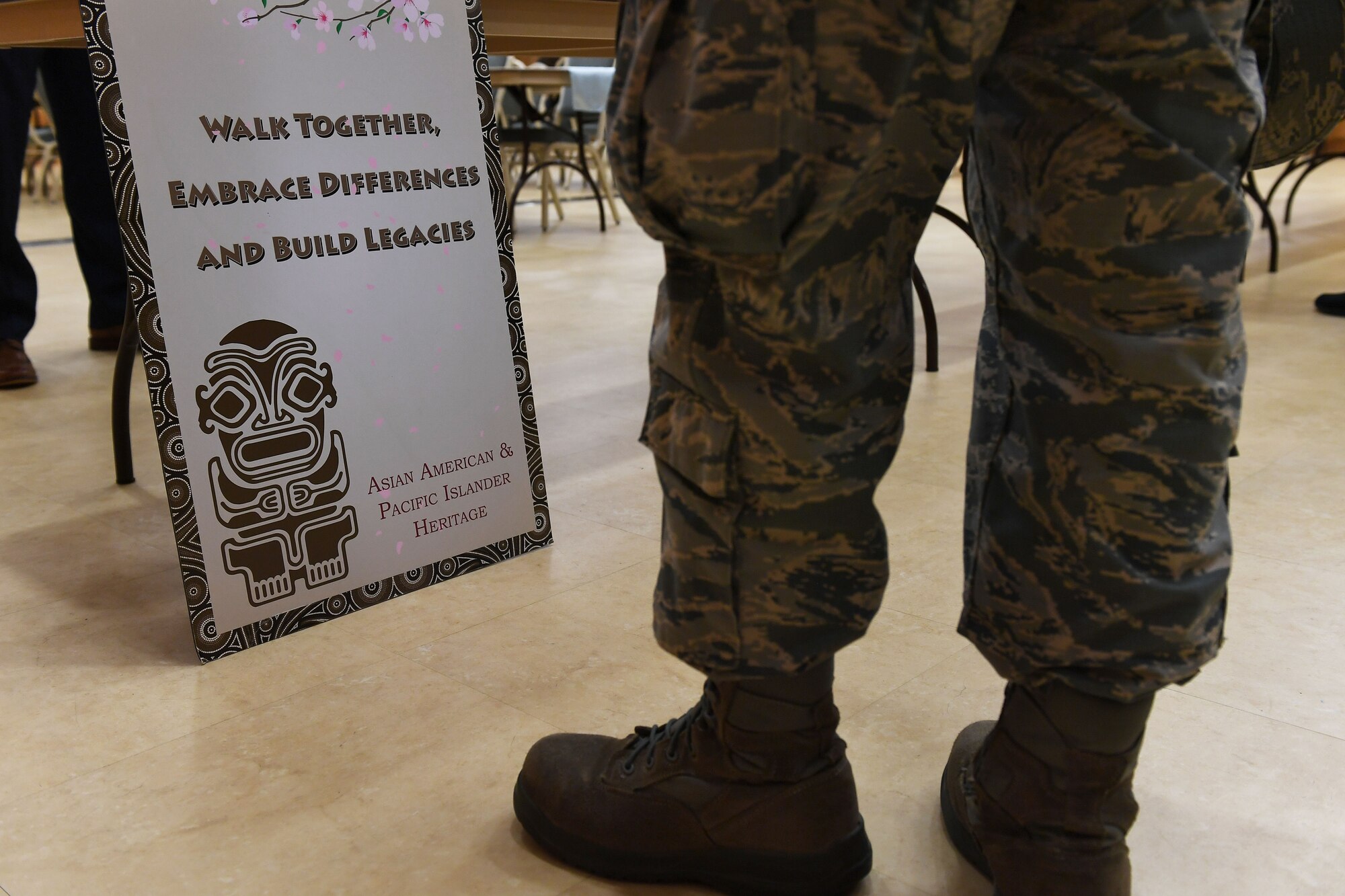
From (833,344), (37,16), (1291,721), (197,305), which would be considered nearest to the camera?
(833,344)

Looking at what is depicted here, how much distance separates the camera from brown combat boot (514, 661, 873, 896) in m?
0.72

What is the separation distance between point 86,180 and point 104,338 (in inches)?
14.4

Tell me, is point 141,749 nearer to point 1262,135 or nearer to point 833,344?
point 833,344

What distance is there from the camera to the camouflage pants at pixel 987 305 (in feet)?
1.76

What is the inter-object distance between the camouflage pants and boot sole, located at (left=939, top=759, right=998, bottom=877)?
17cm

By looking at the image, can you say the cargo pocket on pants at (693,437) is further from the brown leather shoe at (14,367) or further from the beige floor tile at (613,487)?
the brown leather shoe at (14,367)

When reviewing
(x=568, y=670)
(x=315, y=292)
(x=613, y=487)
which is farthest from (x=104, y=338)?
(x=568, y=670)

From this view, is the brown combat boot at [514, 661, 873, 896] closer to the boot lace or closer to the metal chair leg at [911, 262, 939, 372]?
the boot lace

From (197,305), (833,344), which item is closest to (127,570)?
(197,305)

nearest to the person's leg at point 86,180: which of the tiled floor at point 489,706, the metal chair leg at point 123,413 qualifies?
the metal chair leg at point 123,413

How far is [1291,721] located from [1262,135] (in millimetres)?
549

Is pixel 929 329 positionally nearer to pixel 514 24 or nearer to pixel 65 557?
pixel 514 24

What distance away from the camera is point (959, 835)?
30.9 inches

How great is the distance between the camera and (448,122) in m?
1.26
